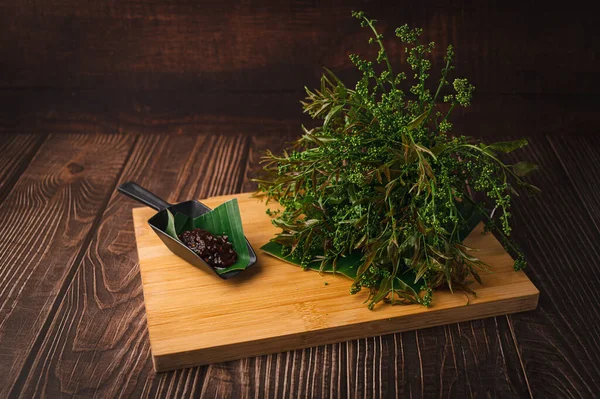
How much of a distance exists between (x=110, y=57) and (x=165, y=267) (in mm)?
1143

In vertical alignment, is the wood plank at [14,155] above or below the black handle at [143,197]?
below

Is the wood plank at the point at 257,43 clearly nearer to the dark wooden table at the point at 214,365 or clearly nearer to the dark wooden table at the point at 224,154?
the dark wooden table at the point at 224,154

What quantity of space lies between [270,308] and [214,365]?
167mm

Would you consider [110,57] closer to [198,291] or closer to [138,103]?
[138,103]

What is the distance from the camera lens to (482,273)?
163 centimetres

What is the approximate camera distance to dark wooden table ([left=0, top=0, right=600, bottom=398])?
1.42 m

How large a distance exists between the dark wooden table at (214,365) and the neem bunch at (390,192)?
14 cm

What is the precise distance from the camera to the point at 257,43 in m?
2.51

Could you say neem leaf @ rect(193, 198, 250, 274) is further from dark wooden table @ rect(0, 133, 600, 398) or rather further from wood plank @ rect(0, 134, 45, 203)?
wood plank @ rect(0, 134, 45, 203)

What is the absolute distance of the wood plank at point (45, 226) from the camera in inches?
60.9

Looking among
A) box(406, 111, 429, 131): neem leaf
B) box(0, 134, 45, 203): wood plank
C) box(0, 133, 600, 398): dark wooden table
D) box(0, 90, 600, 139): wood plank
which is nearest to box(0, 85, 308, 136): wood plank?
box(0, 90, 600, 139): wood plank

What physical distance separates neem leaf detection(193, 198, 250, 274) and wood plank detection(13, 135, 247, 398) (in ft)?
0.65

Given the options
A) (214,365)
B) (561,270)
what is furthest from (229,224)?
(561,270)

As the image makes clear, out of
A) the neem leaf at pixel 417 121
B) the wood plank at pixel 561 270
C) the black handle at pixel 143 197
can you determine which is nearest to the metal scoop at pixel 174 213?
the black handle at pixel 143 197
